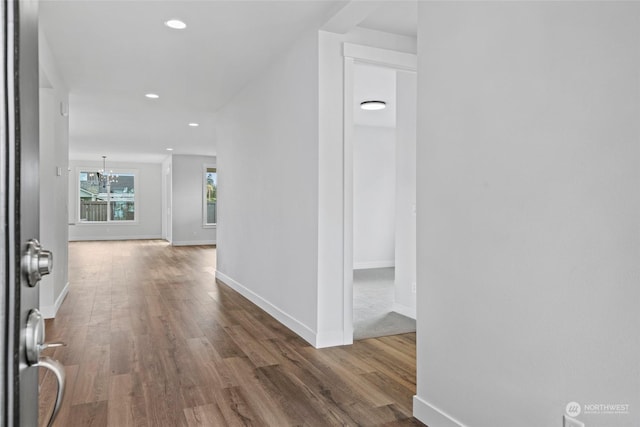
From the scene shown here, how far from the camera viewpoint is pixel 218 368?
2820 mm

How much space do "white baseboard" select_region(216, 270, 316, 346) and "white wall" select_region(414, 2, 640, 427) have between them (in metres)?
1.35

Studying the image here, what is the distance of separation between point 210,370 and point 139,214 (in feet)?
40.7

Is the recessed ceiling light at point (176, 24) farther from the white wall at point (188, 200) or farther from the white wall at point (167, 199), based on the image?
the white wall at point (167, 199)

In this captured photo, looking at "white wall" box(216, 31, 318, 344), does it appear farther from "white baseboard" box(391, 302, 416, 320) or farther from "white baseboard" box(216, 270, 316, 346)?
"white baseboard" box(391, 302, 416, 320)

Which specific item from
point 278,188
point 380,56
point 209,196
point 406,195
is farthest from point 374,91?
point 209,196

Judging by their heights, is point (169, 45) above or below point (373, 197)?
above

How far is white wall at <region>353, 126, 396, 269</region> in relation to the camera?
24.9ft

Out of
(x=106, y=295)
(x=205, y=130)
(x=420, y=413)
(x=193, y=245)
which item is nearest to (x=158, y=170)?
(x=193, y=245)

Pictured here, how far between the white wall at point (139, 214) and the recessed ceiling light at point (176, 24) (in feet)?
37.4

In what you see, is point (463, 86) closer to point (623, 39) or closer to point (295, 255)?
point (623, 39)

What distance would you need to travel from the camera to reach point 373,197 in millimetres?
7680

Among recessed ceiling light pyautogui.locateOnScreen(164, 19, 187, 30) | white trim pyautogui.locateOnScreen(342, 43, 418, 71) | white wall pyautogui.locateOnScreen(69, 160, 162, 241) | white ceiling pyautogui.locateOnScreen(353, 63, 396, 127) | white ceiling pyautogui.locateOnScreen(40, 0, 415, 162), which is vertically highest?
white ceiling pyautogui.locateOnScreen(353, 63, 396, 127)

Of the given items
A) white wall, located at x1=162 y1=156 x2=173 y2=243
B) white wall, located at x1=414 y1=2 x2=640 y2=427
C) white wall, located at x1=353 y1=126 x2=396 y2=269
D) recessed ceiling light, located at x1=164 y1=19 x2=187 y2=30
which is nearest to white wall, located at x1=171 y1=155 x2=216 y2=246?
white wall, located at x1=162 y1=156 x2=173 y2=243

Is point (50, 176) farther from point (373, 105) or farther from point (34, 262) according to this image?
point (34, 262)
